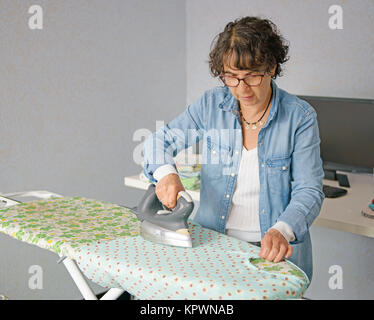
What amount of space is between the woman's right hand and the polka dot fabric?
5.4 inches

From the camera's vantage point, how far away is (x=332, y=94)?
9.48ft

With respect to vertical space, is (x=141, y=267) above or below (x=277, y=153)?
below

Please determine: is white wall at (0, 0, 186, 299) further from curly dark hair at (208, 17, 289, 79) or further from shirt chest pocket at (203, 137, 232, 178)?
curly dark hair at (208, 17, 289, 79)

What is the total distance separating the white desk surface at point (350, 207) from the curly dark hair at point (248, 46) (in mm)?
896

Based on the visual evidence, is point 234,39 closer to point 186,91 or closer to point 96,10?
point 96,10

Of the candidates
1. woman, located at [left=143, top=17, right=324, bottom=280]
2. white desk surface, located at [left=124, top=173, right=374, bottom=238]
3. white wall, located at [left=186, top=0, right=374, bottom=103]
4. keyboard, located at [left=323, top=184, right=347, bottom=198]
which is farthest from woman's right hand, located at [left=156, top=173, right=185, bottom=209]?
white wall, located at [left=186, top=0, right=374, bottom=103]

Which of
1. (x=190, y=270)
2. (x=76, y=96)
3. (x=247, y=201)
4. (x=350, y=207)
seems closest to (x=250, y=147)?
(x=247, y=201)

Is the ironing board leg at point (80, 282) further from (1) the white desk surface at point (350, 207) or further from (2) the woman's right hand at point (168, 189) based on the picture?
(1) the white desk surface at point (350, 207)

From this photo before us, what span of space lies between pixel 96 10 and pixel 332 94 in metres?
1.41

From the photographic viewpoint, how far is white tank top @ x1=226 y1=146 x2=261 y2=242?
177 centimetres

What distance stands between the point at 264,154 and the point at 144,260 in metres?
0.54

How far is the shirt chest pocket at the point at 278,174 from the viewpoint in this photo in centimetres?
172
